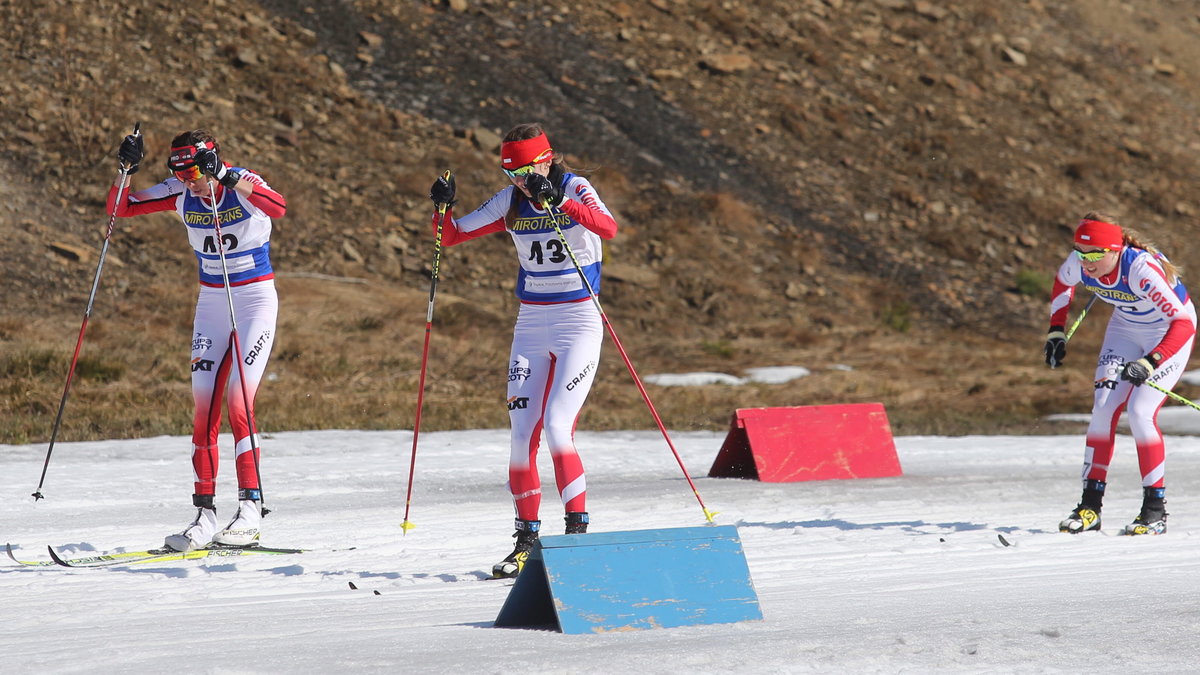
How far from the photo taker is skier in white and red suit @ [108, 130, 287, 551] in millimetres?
8273

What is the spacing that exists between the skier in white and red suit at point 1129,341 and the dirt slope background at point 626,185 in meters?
7.70

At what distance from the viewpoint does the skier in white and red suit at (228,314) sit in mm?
8273

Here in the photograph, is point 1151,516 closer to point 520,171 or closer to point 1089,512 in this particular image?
point 1089,512

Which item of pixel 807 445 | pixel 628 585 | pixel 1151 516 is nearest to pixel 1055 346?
pixel 1151 516

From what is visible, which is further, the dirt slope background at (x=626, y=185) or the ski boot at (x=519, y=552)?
the dirt slope background at (x=626, y=185)

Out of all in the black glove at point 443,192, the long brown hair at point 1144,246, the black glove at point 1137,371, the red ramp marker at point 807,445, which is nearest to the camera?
the black glove at point 443,192

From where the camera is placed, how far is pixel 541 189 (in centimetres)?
Result: 713

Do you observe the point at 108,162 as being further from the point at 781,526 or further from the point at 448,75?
the point at 781,526

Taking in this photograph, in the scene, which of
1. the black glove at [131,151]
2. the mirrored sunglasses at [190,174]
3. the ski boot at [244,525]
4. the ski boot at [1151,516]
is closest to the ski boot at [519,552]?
the ski boot at [244,525]

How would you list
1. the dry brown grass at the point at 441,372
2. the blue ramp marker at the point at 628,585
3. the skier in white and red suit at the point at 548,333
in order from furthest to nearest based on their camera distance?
the dry brown grass at the point at 441,372
the skier in white and red suit at the point at 548,333
the blue ramp marker at the point at 628,585

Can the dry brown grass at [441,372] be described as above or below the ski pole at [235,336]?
below

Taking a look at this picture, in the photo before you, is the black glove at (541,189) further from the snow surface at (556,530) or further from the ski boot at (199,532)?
the ski boot at (199,532)

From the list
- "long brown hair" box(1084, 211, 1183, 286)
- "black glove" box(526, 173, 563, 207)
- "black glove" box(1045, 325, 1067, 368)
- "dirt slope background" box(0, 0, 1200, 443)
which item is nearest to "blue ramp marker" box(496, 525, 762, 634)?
"black glove" box(526, 173, 563, 207)

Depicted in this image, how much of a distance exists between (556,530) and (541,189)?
10.5 feet
